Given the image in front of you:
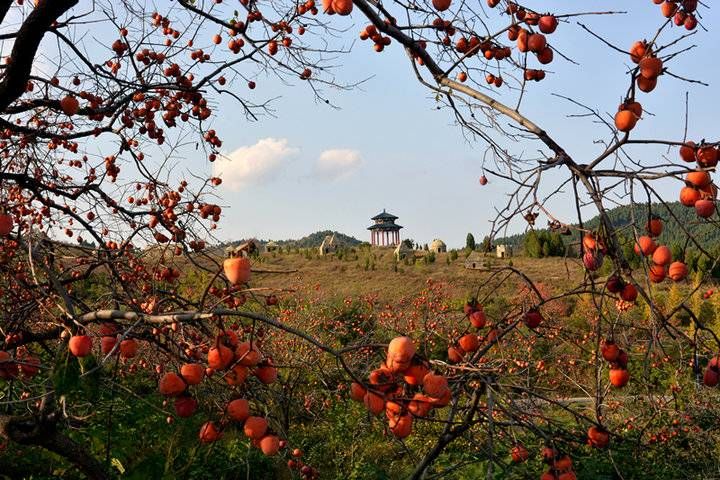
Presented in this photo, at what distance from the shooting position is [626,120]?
71.5 inches

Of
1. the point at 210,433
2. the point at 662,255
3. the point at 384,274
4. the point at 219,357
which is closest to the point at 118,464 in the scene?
the point at 210,433

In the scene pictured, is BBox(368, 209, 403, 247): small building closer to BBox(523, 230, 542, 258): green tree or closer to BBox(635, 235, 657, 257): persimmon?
BBox(523, 230, 542, 258): green tree

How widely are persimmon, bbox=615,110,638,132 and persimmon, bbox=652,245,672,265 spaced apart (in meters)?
0.41

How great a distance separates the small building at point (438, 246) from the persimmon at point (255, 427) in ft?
104

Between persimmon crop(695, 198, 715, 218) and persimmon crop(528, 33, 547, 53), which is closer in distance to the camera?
persimmon crop(695, 198, 715, 218)

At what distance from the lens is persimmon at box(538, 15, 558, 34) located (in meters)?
2.45

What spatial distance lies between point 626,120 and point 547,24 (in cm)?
82

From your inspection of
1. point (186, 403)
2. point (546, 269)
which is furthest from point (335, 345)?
point (546, 269)

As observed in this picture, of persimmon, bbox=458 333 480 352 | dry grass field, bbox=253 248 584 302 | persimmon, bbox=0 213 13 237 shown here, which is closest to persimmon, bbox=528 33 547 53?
persimmon, bbox=458 333 480 352

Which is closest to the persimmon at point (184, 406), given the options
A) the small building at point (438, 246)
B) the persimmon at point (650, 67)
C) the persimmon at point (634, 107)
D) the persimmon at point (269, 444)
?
the persimmon at point (269, 444)

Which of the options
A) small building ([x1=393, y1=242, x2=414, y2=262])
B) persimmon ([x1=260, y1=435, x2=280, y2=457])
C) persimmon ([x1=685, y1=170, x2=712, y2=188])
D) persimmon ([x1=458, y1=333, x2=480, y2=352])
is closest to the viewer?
persimmon ([x1=685, y1=170, x2=712, y2=188])

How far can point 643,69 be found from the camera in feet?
6.12

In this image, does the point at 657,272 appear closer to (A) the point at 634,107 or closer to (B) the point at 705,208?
(B) the point at 705,208

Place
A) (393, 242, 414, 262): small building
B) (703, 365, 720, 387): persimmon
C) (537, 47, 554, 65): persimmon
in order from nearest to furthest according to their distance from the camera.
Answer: (703, 365, 720, 387): persimmon → (537, 47, 554, 65): persimmon → (393, 242, 414, 262): small building
